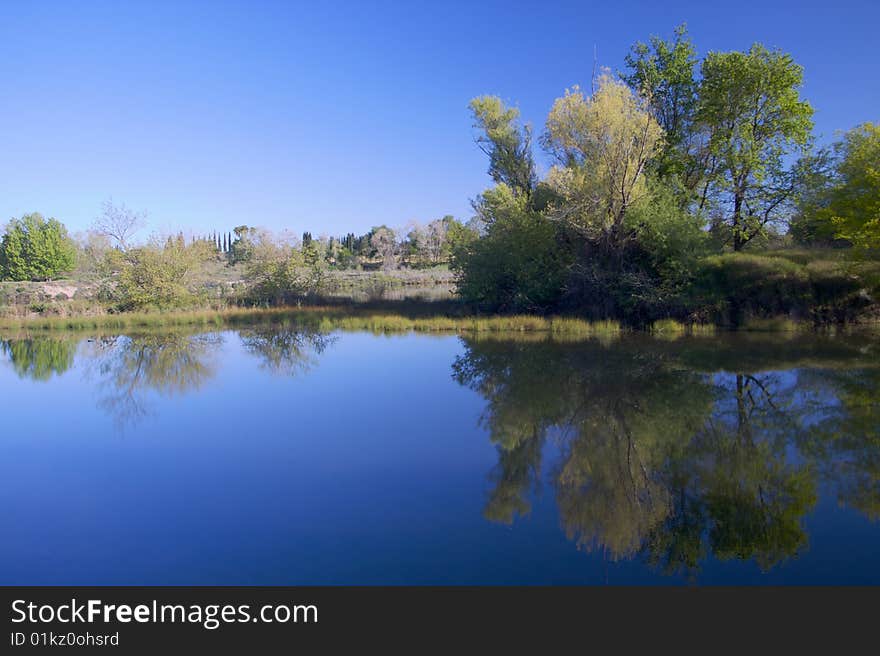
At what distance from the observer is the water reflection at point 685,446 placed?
5.40m

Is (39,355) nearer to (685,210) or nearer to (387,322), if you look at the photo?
(387,322)

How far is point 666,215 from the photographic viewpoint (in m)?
20.2

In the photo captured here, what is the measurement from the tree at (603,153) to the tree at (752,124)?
149 inches

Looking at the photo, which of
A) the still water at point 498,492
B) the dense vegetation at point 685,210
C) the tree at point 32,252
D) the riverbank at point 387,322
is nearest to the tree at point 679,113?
the dense vegetation at point 685,210

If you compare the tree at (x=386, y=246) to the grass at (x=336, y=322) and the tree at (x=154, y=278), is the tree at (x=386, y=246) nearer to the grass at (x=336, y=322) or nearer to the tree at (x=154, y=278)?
the tree at (x=154, y=278)

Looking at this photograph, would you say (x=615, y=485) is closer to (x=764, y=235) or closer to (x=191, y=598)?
(x=191, y=598)

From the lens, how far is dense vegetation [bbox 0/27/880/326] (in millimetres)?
20094

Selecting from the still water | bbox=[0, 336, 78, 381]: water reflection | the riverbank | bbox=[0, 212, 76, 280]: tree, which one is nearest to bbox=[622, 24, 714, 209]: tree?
the riverbank

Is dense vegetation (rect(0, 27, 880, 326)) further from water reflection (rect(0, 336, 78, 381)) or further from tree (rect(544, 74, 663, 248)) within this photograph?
water reflection (rect(0, 336, 78, 381))

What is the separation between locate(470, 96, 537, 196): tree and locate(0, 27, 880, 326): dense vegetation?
0.22 feet

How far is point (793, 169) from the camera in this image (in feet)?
73.9

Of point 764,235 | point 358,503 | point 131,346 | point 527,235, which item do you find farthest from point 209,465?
point 764,235

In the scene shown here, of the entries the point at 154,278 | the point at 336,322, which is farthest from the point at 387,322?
the point at 154,278

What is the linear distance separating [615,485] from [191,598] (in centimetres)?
454
